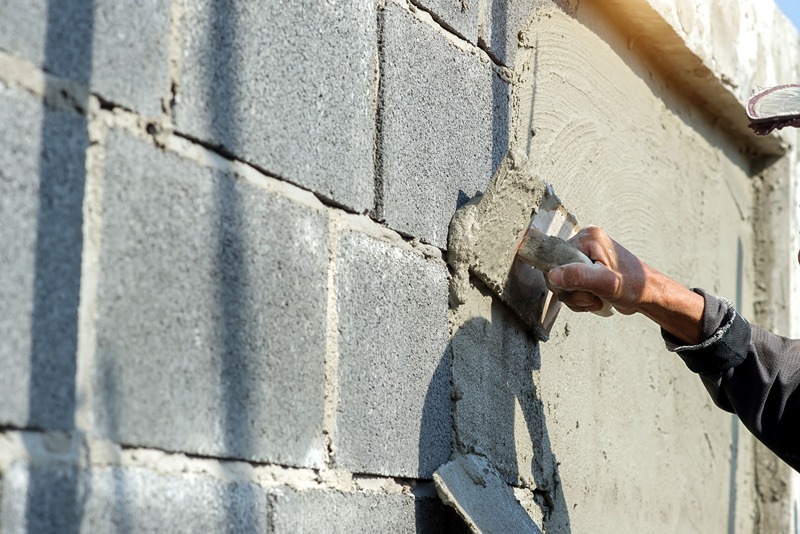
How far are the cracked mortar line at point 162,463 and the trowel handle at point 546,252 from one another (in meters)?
0.69

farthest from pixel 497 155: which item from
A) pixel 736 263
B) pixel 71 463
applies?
pixel 736 263

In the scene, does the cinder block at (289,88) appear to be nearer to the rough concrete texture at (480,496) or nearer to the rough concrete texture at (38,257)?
the rough concrete texture at (38,257)

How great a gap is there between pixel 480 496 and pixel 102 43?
4.48ft

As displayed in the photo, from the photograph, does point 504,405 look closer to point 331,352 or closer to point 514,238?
point 514,238

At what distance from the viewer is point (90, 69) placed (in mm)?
1658

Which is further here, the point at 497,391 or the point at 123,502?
the point at 497,391

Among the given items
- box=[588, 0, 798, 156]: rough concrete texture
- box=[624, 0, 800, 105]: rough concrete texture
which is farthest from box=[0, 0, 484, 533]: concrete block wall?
box=[624, 0, 800, 105]: rough concrete texture

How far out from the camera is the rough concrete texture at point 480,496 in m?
2.44

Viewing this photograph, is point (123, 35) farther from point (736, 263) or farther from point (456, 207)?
point (736, 263)

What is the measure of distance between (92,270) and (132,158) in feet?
0.65

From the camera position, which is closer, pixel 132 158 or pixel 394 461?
pixel 132 158

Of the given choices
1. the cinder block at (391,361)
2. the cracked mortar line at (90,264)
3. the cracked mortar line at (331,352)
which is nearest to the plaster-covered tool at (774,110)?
the cinder block at (391,361)

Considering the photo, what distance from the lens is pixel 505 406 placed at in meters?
2.84

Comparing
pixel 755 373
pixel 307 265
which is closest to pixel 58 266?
pixel 307 265
